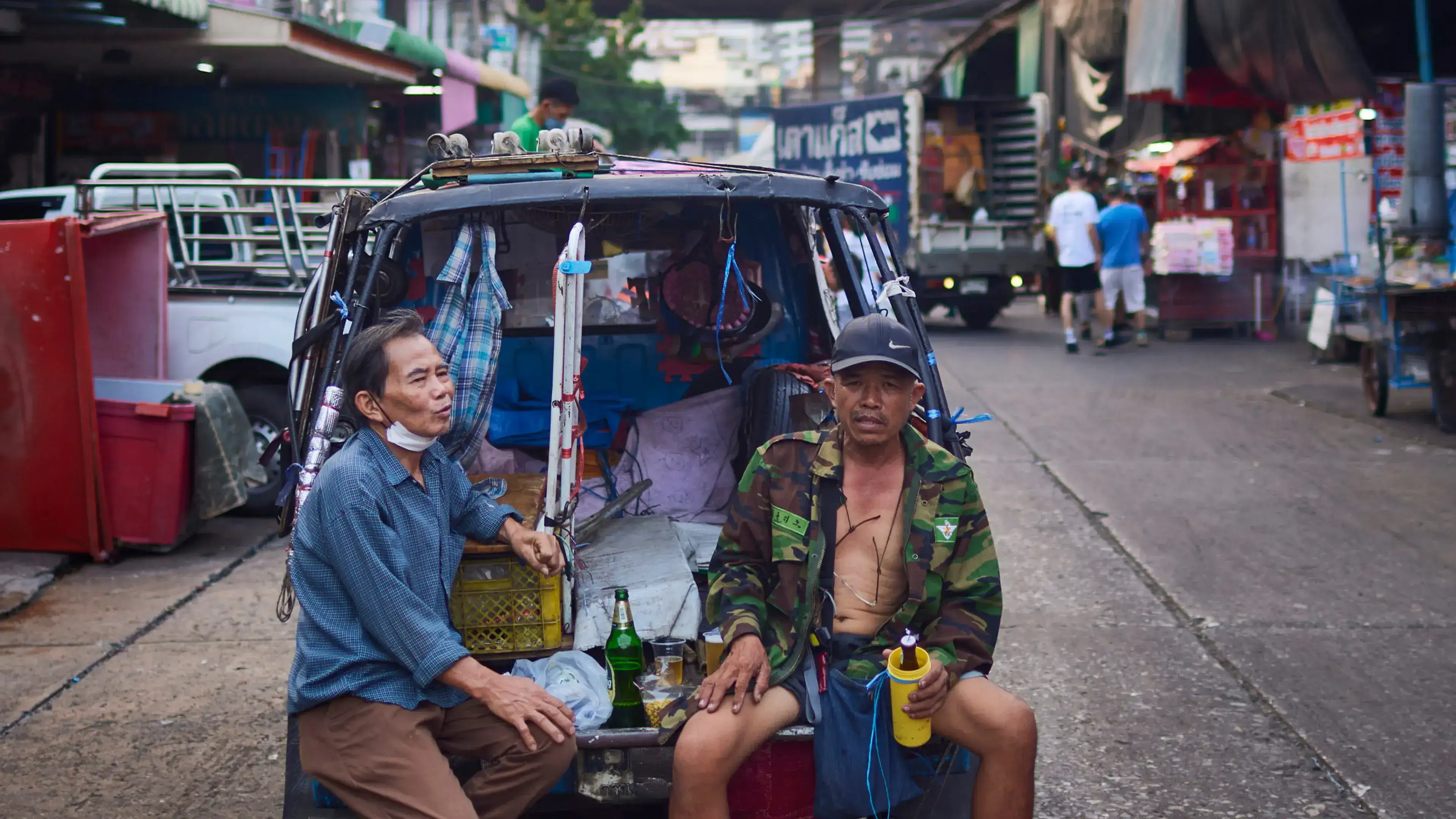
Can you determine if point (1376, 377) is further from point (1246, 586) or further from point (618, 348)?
point (618, 348)

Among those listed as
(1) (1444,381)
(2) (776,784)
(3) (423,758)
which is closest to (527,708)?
(3) (423,758)

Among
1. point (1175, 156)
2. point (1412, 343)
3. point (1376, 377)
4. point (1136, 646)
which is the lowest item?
point (1136, 646)

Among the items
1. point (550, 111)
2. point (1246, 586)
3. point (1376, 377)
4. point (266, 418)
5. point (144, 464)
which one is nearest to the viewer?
point (1246, 586)

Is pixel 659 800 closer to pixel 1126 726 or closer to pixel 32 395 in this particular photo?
pixel 1126 726

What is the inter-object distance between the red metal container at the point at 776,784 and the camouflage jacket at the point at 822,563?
0.58 feet

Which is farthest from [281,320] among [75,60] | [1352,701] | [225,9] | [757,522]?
[75,60]

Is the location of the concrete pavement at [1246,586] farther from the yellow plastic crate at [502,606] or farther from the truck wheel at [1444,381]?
the yellow plastic crate at [502,606]

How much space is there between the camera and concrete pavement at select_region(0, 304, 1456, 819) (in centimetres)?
440

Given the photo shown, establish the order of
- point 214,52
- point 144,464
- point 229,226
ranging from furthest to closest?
point 214,52, point 229,226, point 144,464

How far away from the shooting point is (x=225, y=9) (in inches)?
562

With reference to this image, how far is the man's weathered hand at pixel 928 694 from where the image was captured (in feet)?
10.5

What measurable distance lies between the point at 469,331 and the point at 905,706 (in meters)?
1.87

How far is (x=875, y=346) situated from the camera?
3.43 m

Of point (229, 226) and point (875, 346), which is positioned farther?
point (229, 226)
